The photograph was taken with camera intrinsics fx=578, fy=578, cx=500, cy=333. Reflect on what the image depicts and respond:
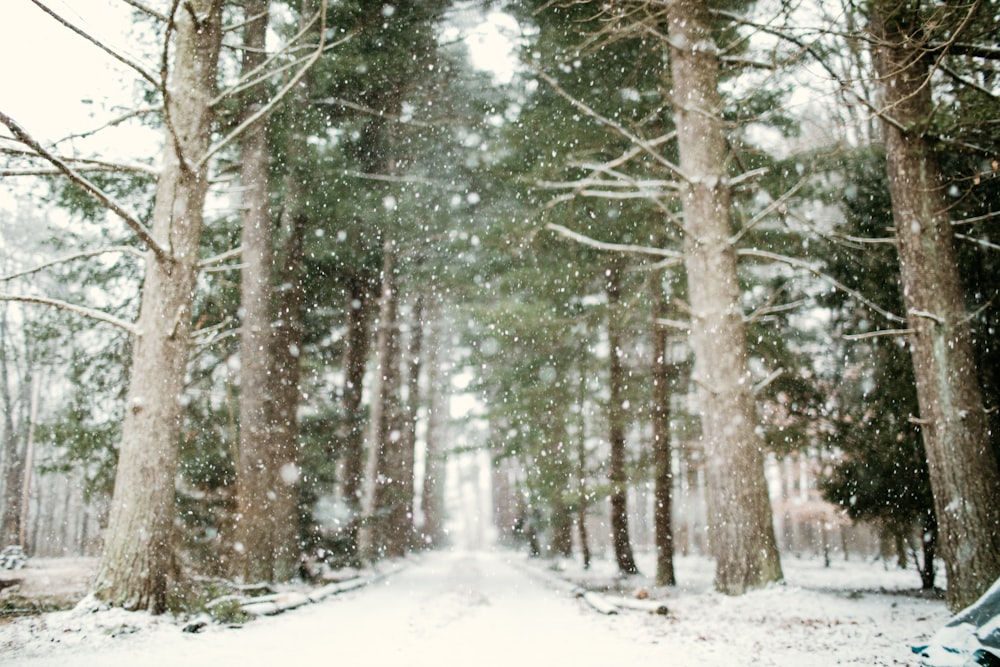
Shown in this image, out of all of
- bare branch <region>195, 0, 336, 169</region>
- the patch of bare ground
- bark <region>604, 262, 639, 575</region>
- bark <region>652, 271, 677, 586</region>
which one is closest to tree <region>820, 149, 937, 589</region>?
bark <region>652, 271, 677, 586</region>

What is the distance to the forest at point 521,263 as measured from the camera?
5.84m

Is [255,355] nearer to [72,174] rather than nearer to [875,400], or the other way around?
[72,174]

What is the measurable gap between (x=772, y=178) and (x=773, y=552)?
6.48m

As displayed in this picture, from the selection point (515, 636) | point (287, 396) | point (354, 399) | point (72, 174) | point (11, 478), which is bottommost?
point (515, 636)

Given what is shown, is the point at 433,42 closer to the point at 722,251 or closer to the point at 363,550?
the point at 722,251

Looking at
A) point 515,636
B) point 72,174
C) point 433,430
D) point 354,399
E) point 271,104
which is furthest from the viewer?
point 433,430

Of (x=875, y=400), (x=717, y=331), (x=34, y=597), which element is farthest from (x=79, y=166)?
(x=875, y=400)

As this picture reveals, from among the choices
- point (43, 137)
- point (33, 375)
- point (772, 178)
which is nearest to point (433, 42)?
point (772, 178)

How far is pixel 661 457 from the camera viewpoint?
10305 mm

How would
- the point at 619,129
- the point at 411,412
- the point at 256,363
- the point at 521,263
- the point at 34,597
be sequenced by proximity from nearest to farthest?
the point at 34,597, the point at 619,129, the point at 256,363, the point at 521,263, the point at 411,412

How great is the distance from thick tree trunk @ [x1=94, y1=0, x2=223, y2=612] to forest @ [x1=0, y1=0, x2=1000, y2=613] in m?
0.03

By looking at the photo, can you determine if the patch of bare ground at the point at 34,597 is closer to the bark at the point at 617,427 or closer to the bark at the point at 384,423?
the bark at the point at 384,423

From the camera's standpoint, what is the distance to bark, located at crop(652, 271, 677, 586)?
1033cm

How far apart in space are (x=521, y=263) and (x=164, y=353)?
783 cm
